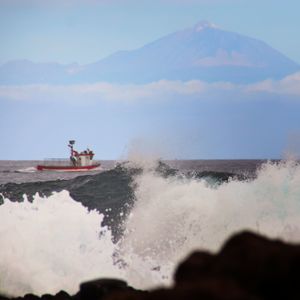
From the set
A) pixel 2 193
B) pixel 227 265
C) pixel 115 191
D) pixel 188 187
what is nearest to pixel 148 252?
pixel 188 187

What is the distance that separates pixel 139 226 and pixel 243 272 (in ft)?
75.6

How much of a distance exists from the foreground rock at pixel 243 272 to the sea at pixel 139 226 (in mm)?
14978

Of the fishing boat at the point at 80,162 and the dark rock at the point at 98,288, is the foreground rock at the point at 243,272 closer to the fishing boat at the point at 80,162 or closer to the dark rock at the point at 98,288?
the dark rock at the point at 98,288

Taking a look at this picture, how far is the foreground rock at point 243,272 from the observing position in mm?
5680

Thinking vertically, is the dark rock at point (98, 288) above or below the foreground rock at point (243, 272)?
below

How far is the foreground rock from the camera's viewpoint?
568 centimetres

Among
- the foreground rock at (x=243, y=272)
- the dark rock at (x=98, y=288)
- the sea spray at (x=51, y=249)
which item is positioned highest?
the foreground rock at (x=243, y=272)

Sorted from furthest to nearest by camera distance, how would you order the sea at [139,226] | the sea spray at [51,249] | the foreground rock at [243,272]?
1. the sea at [139,226]
2. the sea spray at [51,249]
3. the foreground rock at [243,272]

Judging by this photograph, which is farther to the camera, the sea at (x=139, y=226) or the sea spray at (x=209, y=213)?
the sea spray at (x=209, y=213)

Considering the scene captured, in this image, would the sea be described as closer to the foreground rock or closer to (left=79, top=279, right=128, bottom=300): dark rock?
(left=79, top=279, right=128, bottom=300): dark rock

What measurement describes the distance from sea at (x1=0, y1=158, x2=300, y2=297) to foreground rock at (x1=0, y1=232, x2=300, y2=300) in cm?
1498

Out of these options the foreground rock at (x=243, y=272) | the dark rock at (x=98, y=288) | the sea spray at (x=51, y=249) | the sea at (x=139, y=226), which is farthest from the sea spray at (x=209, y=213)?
the foreground rock at (x=243, y=272)

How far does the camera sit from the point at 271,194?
30.0m

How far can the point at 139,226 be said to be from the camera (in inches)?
1142
